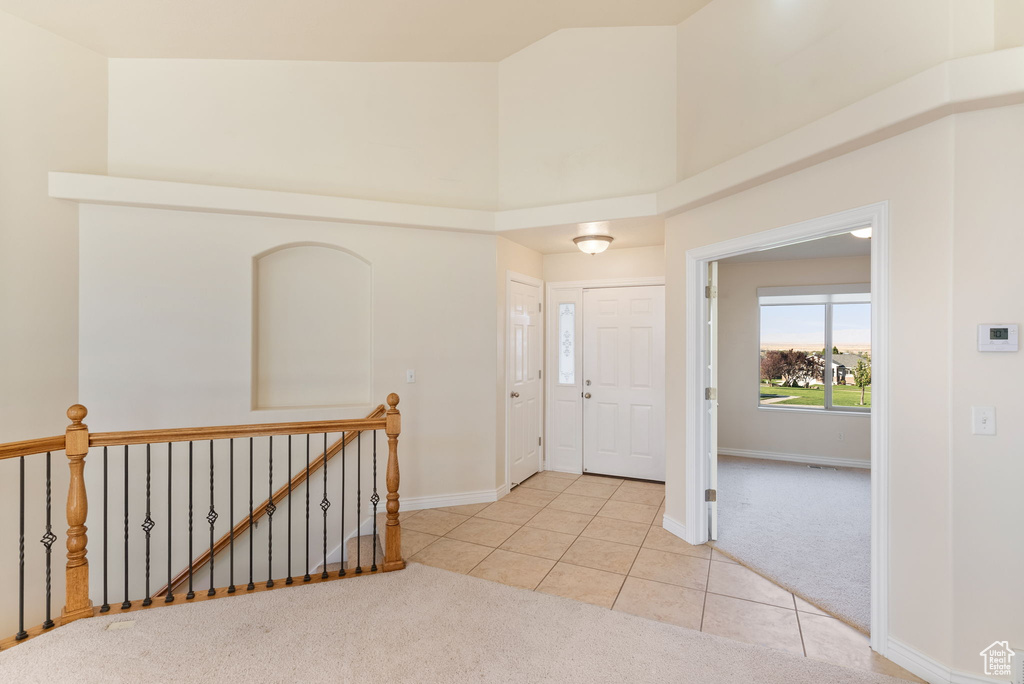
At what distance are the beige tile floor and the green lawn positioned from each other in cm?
284

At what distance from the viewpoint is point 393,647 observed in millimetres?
2301

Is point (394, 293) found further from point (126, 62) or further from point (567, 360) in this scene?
point (126, 62)

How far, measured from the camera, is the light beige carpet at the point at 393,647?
2.10 meters

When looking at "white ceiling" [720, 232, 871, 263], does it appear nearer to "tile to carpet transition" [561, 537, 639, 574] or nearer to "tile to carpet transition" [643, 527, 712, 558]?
"tile to carpet transition" [643, 527, 712, 558]

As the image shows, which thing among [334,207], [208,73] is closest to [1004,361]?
[334,207]

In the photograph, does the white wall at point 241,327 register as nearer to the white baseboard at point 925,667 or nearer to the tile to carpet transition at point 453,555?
the tile to carpet transition at point 453,555

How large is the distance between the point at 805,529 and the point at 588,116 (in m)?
3.83

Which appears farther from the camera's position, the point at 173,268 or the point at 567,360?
the point at 567,360

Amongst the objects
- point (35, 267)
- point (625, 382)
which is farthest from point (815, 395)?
point (35, 267)

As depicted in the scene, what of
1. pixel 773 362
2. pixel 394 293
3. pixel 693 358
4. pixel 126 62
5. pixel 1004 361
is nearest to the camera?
pixel 1004 361

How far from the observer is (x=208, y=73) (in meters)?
3.83

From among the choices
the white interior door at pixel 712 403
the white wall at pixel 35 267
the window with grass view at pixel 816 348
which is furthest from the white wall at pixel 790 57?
the white wall at pixel 35 267

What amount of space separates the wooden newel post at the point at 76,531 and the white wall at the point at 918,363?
12.9 feet

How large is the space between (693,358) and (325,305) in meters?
3.09
